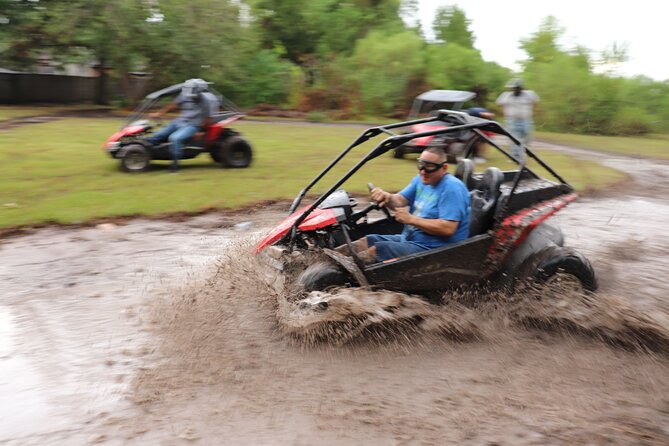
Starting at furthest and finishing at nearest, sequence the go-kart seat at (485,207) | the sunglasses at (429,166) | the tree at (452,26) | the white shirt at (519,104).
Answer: the tree at (452,26)
the white shirt at (519,104)
the go-kart seat at (485,207)
the sunglasses at (429,166)

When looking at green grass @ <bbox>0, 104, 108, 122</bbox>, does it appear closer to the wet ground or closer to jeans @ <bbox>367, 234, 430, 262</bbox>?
the wet ground

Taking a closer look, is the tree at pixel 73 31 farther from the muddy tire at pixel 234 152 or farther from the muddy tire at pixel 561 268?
the muddy tire at pixel 561 268

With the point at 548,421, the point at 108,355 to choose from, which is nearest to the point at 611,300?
the point at 548,421

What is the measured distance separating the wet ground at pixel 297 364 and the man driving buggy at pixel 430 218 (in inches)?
15.5

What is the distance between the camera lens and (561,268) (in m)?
5.02

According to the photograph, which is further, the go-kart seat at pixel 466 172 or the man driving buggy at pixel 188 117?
the man driving buggy at pixel 188 117

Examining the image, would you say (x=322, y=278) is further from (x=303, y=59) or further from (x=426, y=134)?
(x=303, y=59)

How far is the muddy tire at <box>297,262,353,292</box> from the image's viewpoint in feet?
15.1

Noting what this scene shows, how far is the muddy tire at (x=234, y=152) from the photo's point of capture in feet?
38.4

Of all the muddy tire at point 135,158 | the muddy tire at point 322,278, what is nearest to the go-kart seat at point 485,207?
the muddy tire at point 322,278

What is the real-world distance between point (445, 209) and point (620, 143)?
18559mm

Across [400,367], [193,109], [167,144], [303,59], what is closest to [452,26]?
[303,59]

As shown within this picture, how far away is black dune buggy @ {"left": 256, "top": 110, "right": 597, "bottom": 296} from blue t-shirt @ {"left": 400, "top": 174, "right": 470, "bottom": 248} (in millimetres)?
124

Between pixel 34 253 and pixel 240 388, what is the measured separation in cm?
388
